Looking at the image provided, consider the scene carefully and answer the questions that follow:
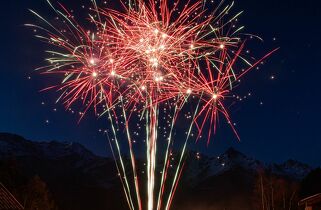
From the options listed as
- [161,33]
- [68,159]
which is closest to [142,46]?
[161,33]

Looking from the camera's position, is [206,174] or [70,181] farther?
[206,174]

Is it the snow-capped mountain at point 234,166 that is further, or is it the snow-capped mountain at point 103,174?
the snow-capped mountain at point 234,166

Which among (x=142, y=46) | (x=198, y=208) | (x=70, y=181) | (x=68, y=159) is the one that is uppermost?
(x=68, y=159)

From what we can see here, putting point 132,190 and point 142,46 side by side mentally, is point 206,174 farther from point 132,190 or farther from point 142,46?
point 142,46

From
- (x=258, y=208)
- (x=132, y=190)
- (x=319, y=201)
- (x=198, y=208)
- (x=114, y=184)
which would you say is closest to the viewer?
(x=319, y=201)

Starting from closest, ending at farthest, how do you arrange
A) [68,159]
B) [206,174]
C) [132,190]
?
1. [132,190]
2. [206,174]
3. [68,159]

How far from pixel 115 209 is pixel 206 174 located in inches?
2269

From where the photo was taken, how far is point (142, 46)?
47.6 ft

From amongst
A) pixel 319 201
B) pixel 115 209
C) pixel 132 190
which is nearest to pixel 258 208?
pixel 319 201

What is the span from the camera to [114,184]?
4126 inches

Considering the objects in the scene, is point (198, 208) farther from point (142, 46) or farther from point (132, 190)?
point (142, 46)

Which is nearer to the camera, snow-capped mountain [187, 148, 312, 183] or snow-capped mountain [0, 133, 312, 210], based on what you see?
snow-capped mountain [0, 133, 312, 210]

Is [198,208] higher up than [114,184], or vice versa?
[114,184]

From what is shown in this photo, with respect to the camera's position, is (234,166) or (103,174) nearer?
(103,174)
